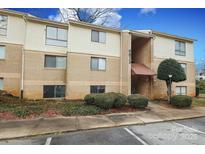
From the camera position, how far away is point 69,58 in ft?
51.2

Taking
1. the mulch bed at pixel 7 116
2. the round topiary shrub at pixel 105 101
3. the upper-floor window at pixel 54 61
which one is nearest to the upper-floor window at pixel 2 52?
the upper-floor window at pixel 54 61

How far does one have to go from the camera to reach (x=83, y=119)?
367 inches

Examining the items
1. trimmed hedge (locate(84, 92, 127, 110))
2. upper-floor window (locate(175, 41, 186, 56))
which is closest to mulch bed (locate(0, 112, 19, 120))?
trimmed hedge (locate(84, 92, 127, 110))

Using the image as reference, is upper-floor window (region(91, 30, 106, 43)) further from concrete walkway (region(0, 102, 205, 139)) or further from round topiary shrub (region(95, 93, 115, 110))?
concrete walkway (region(0, 102, 205, 139))

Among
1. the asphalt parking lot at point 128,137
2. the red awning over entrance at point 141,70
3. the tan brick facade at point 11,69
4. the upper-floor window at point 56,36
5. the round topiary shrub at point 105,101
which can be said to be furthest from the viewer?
the red awning over entrance at point 141,70

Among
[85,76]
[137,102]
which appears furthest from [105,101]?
[85,76]

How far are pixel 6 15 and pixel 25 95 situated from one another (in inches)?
298

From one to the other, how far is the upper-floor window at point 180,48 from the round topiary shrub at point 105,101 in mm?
13140

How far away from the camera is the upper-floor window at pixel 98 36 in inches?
661

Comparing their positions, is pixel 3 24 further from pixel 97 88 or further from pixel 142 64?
pixel 142 64

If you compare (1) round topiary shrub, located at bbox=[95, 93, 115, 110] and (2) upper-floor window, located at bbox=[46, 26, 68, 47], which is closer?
(1) round topiary shrub, located at bbox=[95, 93, 115, 110]

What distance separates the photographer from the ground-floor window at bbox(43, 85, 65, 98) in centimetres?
1571

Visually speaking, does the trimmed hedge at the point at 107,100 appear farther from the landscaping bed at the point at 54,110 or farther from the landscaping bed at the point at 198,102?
the landscaping bed at the point at 198,102
